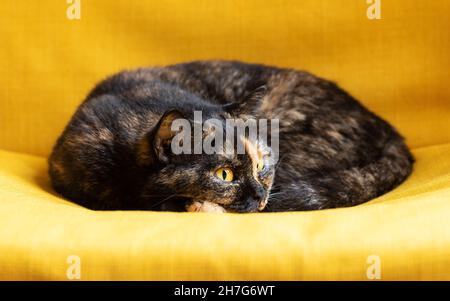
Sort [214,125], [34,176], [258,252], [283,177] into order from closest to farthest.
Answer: [258,252]
[214,125]
[283,177]
[34,176]

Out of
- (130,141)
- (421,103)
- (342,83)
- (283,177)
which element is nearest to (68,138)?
(130,141)

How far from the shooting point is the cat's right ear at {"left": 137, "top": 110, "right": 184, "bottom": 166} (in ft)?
5.09

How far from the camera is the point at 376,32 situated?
2.34 meters

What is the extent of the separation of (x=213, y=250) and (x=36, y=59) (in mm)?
1372

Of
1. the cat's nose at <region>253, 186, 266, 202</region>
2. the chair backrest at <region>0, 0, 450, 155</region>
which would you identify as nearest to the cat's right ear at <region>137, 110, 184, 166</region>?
the cat's nose at <region>253, 186, 266, 202</region>

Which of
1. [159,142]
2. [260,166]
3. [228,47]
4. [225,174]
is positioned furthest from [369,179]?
[228,47]

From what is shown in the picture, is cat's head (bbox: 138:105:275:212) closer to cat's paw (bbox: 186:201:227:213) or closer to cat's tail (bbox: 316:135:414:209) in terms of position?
cat's paw (bbox: 186:201:227:213)

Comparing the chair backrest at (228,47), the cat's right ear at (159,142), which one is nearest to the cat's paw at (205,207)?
the cat's right ear at (159,142)

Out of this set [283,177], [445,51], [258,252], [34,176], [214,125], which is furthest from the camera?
[445,51]

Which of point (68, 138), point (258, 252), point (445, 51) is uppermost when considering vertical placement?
point (445, 51)

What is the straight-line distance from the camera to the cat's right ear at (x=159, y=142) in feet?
5.09

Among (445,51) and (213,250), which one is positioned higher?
(445,51)

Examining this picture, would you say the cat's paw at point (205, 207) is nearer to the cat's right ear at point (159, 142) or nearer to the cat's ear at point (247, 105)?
the cat's right ear at point (159, 142)

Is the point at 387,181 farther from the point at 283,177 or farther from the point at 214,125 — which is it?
the point at 214,125
